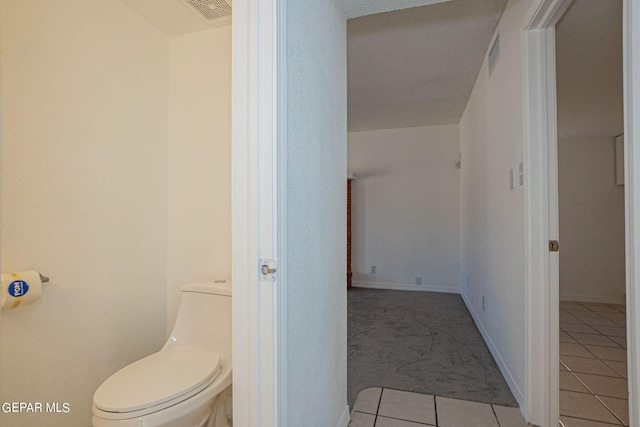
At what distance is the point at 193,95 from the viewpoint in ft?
6.35

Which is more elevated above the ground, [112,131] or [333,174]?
[112,131]

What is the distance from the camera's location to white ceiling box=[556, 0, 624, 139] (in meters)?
1.99

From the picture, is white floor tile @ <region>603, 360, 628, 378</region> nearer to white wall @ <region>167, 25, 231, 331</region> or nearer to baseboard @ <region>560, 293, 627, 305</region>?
baseboard @ <region>560, 293, 627, 305</region>

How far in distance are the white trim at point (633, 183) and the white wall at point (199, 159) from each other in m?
1.66

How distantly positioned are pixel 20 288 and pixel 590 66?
12.3 ft

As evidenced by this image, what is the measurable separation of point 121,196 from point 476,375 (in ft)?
7.97

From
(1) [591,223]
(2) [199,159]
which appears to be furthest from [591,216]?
(2) [199,159]

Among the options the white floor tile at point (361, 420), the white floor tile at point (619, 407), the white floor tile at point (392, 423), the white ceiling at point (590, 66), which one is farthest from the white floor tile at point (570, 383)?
the white ceiling at point (590, 66)

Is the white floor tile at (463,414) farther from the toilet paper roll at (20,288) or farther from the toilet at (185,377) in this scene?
the toilet paper roll at (20,288)

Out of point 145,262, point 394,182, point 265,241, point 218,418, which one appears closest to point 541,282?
point 265,241

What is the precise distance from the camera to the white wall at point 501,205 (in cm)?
183

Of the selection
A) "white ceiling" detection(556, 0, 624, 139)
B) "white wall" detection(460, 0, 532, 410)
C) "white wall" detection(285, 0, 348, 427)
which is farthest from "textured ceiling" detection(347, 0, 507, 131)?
"white wall" detection(285, 0, 348, 427)

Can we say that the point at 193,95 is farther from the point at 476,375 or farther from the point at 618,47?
the point at 618,47

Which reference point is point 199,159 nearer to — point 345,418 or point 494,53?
point 345,418
